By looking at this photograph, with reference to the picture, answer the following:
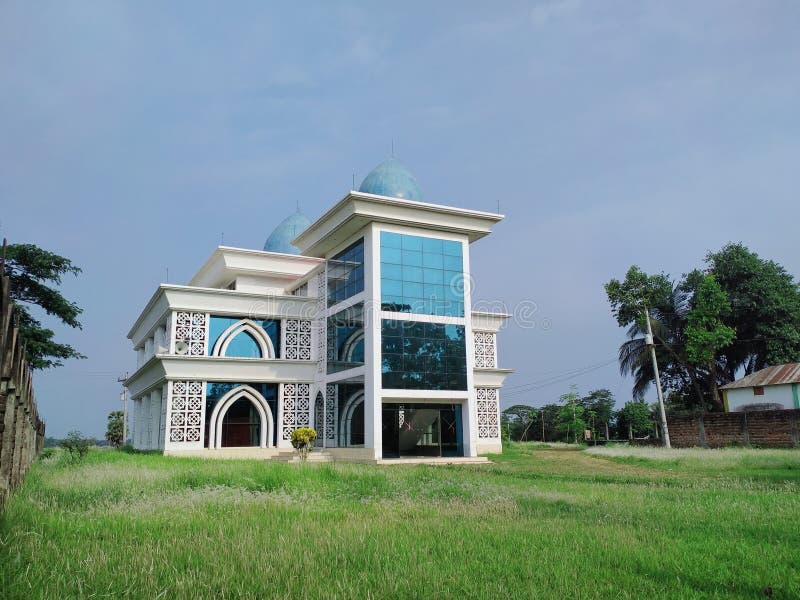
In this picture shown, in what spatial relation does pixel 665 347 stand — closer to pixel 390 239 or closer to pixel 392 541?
pixel 390 239

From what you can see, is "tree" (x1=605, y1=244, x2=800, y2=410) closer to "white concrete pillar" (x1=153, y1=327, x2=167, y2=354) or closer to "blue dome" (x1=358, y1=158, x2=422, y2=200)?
"blue dome" (x1=358, y1=158, x2=422, y2=200)

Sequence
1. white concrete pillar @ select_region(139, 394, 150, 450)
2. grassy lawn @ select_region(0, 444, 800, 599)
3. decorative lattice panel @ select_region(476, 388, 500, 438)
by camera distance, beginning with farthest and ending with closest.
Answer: white concrete pillar @ select_region(139, 394, 150, 450) < decorative lattice panel @ select_region(476, 388, 500, 438) < grassy lawn @ select_region(0, 444, 800, 599)

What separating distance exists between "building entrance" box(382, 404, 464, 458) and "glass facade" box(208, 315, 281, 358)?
21.2 feet

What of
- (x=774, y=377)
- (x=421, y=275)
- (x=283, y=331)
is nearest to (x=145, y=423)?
(x=283, y=331)

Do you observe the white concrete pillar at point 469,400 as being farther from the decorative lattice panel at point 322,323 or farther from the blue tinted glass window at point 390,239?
the decorative lattice panel at point 322,323

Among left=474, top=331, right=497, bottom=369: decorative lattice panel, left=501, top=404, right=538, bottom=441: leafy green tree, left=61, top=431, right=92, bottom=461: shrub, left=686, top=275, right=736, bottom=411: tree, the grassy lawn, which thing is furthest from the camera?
left=501, top=404, right=538, bottom=441: leafy green tree

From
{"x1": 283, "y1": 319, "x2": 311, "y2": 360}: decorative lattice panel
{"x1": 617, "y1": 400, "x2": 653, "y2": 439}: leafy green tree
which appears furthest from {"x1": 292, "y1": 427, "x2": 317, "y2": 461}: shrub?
{"x1": 617, "y1": 400, "x2": 653, "y2": 439}: leafy green tree

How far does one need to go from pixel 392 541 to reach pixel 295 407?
21748 millimetres

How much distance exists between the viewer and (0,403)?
6781mm

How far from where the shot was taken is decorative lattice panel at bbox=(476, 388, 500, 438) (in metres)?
29.9

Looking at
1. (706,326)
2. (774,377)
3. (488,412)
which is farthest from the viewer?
(706,326)

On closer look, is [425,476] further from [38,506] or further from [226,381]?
[226,381]

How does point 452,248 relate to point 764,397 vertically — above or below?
above

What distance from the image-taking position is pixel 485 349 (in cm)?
3144
